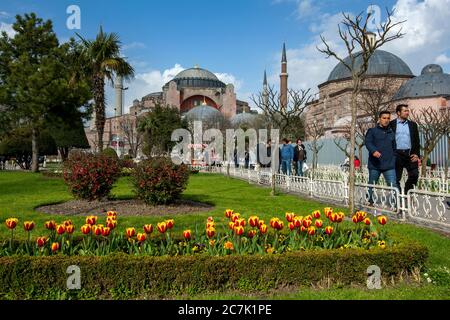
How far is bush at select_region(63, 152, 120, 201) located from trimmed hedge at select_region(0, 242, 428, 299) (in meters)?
5.92

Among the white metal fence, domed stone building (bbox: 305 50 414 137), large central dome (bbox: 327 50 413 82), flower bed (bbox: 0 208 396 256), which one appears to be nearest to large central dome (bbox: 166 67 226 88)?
domed stone building (bbox: 305 50 414 137)

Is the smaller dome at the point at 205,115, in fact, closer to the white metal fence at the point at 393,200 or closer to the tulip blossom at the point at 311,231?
the white metal fence at the point at 393,200

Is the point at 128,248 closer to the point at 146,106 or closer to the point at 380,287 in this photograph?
the point at 380,287

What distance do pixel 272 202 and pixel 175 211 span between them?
2821 millimetres

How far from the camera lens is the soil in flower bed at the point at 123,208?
8344 millimetres

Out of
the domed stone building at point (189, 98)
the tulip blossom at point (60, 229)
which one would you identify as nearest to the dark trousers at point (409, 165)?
the tulip blossom at point (60, 229)

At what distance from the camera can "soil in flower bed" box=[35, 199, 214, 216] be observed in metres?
8.34

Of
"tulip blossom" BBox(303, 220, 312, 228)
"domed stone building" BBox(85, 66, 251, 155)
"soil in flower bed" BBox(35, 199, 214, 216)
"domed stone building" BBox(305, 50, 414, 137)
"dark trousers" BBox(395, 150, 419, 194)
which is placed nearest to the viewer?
"tulip blossom" BBox(303, 220, 312, 228)

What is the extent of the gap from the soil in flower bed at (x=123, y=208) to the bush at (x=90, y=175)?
23 centimetres

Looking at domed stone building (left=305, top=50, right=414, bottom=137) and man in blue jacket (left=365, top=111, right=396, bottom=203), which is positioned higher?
domed stone building (left=305, top=50, right=414, bottom=137)

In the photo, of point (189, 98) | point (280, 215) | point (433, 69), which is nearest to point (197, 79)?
point (189, 98)

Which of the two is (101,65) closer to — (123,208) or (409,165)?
(123,208)

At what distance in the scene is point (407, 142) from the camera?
7656 mm

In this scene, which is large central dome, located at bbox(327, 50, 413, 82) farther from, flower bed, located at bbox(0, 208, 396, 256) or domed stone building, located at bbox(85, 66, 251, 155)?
flower bed, located at bbox(0, 208, 396, 256)
